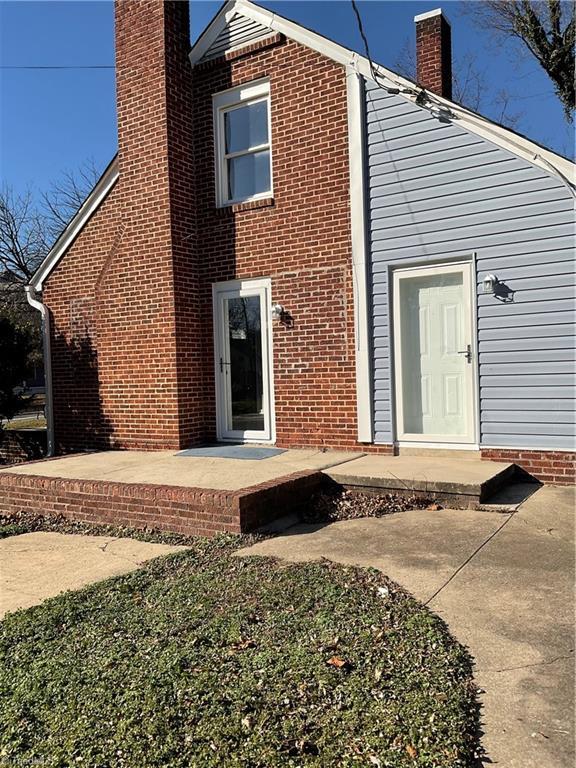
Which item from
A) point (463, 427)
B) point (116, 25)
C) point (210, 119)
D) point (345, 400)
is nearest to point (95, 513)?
point (345, 400)

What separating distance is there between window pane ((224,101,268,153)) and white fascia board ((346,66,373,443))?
1.45 metres

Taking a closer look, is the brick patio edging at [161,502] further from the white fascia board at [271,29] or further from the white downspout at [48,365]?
the white fascia board at [271,29]

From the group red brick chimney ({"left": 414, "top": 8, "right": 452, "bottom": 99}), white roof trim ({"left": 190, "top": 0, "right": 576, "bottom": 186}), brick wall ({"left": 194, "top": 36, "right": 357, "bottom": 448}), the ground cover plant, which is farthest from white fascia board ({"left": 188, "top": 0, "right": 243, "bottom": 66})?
the ground cover plant

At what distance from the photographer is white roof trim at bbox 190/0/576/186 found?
6.45 m

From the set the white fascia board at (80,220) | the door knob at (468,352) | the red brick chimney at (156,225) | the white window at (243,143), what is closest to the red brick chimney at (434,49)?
the white window at (243,143)

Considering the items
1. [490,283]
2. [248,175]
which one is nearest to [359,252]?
[490,283]

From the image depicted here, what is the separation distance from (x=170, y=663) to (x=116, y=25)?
9.28 m

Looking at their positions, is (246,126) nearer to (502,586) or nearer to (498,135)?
(498,135)

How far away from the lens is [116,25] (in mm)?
9367

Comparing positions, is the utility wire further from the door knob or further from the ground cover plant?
the ground cover plant

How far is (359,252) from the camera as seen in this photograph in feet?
25.3

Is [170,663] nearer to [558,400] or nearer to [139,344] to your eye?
[558,400]

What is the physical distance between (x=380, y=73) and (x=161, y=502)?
18.0 feet

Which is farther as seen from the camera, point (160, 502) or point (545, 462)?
point (545, 462)
